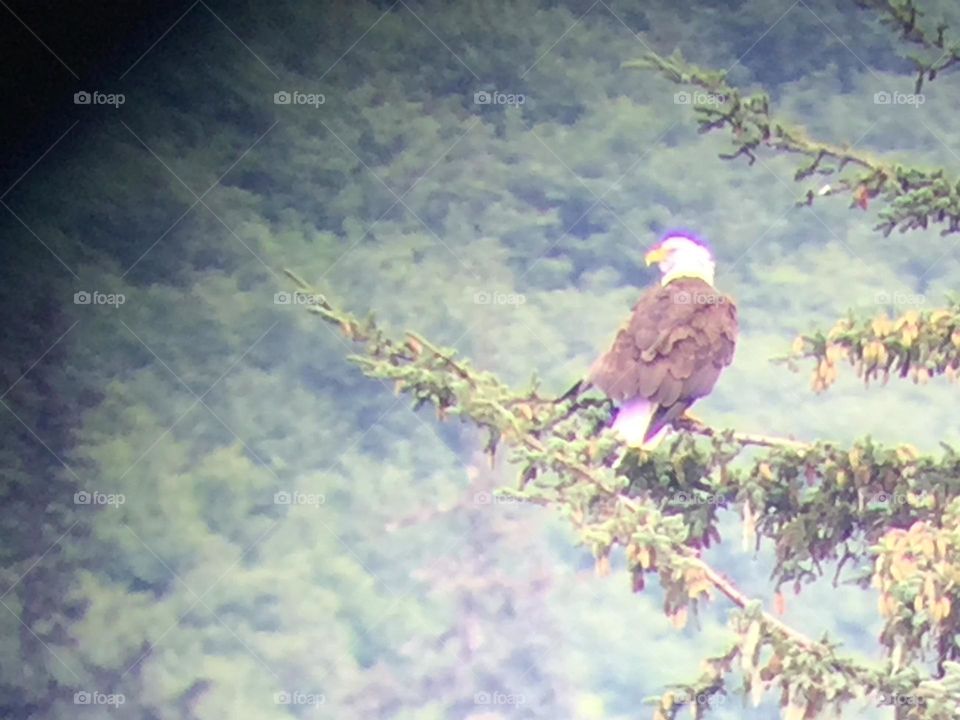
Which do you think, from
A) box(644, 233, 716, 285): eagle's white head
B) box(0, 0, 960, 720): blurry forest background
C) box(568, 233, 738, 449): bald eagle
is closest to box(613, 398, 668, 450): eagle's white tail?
box(568, 233, 738, 449): bald eagle

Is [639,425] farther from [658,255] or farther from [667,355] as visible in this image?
[658,255]

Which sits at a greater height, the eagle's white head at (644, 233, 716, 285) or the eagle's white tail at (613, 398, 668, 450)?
the eagle's white head at (644, 233, 716, 285)

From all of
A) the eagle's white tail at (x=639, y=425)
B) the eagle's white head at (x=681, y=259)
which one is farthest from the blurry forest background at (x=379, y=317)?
the eagle's white tail at (x=639, y=425)

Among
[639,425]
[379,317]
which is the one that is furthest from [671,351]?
[379,317]

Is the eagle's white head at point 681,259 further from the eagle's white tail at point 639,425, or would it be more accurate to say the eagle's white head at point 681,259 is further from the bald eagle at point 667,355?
the eagle's white tail at point 639,425

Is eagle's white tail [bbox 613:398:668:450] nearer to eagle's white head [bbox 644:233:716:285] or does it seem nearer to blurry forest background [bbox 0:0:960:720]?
blurry forest background [bbox 0:0:960:720]
